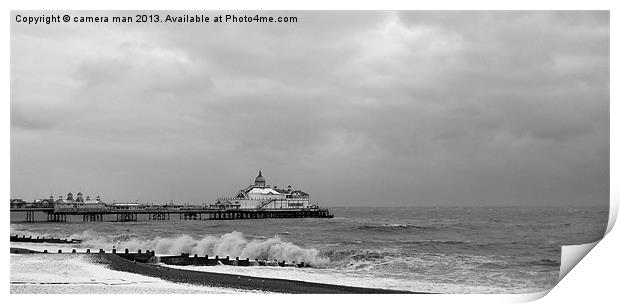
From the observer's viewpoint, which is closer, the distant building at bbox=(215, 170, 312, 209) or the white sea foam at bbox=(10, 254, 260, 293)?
the white sea foam at bbox=(10, 254, 260, 293)

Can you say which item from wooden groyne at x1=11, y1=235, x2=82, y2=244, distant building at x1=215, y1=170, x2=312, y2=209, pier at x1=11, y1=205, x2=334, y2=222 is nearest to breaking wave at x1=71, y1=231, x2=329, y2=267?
wooden groyne at x1=11, y1=235, x2=82, y2=244

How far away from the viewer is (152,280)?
764cm

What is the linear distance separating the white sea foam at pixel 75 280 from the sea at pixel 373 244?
0.05ft

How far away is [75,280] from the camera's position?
7512mm

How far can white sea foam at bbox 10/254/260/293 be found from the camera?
7.39 m

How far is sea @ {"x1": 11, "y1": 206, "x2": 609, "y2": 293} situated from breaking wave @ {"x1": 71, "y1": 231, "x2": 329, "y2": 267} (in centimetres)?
1

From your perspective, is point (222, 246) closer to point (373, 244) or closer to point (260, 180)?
point (260, 180)

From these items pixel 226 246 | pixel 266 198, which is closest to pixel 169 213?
pixel 226 246

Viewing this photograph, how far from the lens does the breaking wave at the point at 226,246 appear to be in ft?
26.8

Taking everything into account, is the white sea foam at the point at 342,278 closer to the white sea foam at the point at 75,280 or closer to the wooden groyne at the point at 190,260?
the wooden groyne at the point at 190,260

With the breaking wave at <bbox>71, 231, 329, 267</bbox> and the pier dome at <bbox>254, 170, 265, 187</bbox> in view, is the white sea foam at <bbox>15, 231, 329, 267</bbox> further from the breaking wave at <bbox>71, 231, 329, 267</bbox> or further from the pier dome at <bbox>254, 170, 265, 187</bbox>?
the pier dome at <bbox>254, 170, 265, 187</bbox>

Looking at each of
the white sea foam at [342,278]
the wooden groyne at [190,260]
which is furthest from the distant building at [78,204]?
the white sea foam at [342,278]

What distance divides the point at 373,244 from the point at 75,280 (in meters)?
3.35
